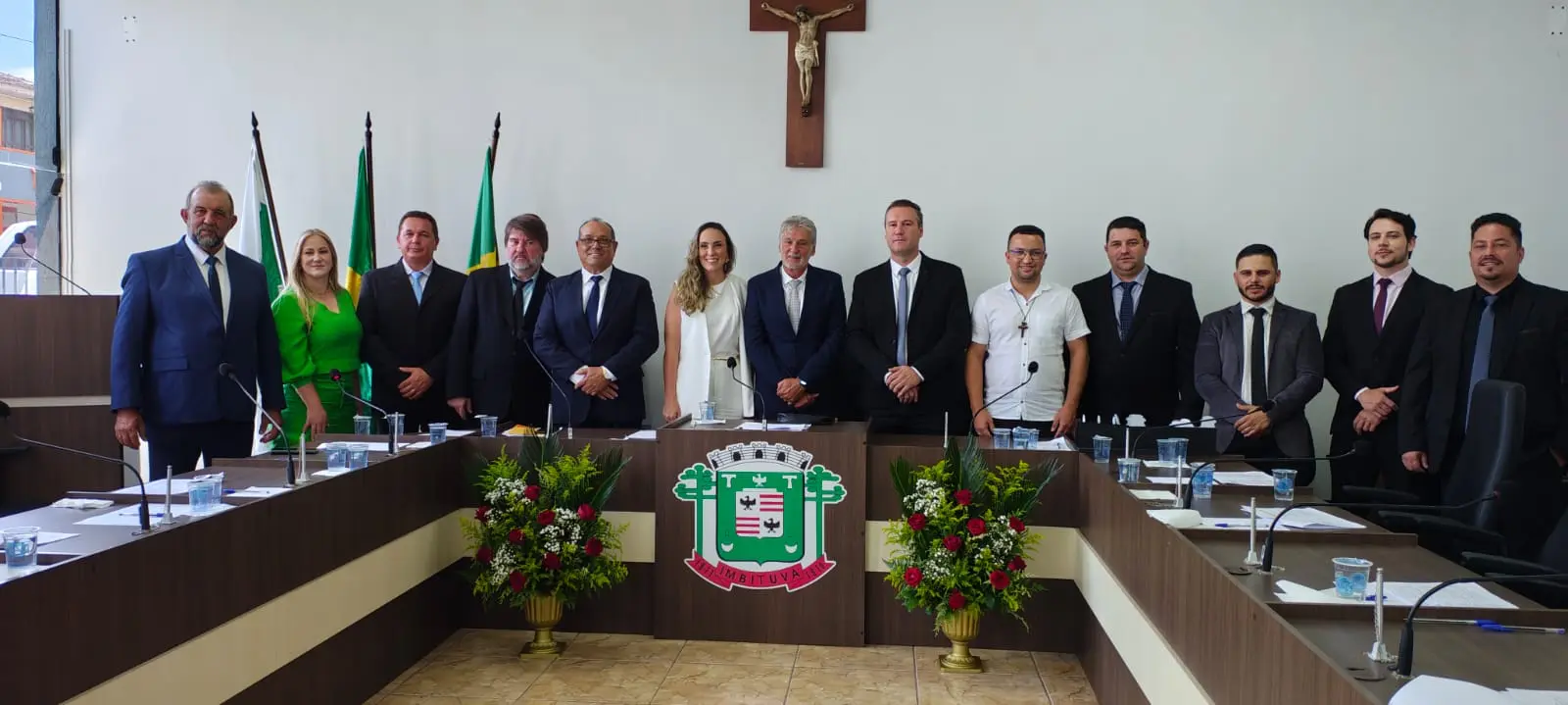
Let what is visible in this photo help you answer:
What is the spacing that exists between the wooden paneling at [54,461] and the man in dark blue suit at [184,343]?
52.4 inches

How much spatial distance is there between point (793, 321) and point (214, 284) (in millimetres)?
2218

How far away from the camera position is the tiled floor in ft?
11.4

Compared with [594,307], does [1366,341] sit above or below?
below

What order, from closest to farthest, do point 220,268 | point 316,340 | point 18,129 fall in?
point 220,268 → point 316,340 → point 18,129

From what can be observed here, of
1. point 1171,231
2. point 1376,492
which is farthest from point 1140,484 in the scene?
point 1171,231

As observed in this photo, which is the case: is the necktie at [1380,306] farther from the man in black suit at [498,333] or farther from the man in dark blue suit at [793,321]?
the man in black suit at [498,333]

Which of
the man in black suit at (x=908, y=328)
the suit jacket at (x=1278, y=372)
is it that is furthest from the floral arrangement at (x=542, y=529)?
the suit jacket at (x=1278, y=372)

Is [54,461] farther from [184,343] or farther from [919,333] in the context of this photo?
[919,333]

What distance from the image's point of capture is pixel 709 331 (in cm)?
483

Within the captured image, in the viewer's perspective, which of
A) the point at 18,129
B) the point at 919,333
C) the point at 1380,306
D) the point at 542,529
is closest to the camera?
the point at 542,529

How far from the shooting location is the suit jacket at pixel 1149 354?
4.67 meters

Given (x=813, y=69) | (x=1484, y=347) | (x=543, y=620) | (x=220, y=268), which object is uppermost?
(x=813, y=69)

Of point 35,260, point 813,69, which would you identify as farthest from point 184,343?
point 813,69

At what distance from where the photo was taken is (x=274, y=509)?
282 cm
